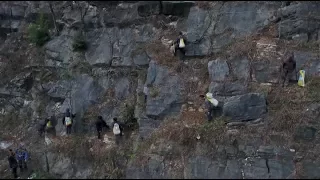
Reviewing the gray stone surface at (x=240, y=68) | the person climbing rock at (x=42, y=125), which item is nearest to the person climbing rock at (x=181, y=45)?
the gray stone surface at (x=240, y=68)

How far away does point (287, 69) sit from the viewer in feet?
59.0

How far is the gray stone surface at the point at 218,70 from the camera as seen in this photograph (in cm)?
1889

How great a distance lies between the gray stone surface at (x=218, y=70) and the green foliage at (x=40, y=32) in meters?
8.94

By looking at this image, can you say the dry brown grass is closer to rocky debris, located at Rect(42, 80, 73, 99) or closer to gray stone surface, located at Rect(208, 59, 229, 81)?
gray stone surface, located at Rect(208, 59, 229, 81)

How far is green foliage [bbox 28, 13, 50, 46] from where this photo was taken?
2255 centimetres

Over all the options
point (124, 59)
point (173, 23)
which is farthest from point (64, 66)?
point (173, 23)

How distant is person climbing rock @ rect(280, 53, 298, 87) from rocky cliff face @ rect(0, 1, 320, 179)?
348mm

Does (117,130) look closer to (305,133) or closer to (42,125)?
(42,125)

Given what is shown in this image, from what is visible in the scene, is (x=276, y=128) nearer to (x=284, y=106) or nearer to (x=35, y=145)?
(x=284, y=106)

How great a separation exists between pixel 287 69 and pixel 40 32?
12510 millimetres

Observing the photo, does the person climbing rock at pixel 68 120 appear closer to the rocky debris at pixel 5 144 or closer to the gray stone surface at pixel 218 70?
the rocky debris at pixel 5 144

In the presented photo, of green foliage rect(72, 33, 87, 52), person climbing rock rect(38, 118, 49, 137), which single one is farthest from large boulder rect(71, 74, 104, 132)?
green foliage rect(72, 33, 87, 52)

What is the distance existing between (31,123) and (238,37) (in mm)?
10592

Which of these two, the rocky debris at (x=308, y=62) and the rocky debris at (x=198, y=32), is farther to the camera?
the rocky debris at (x=198, y=32)
